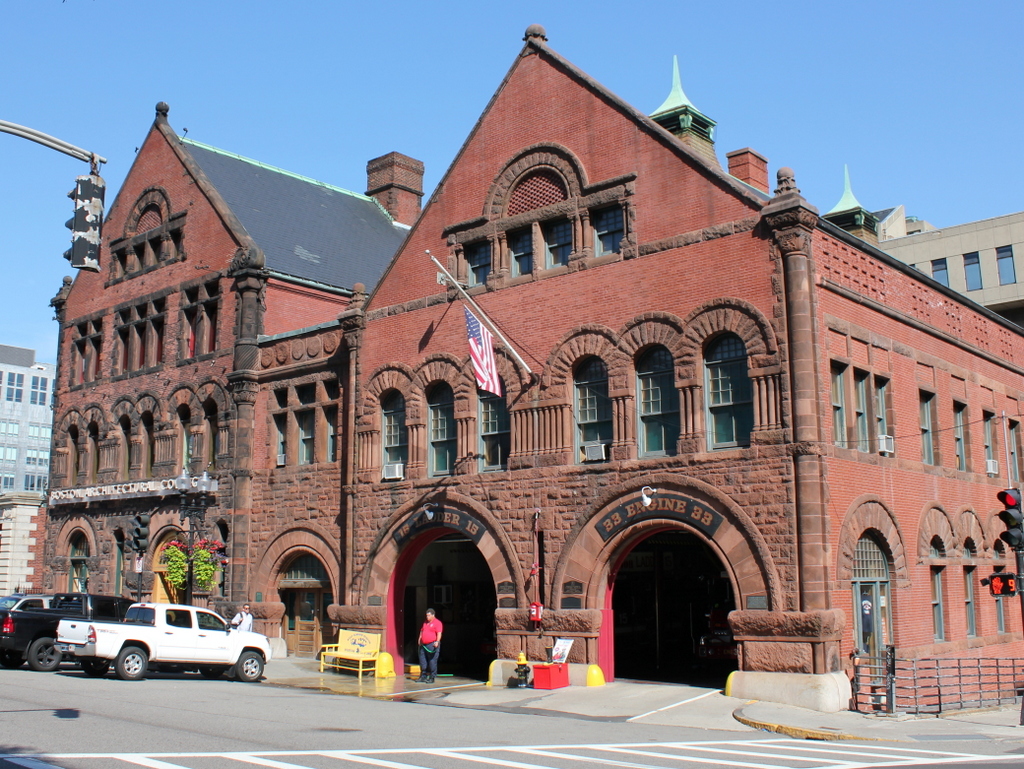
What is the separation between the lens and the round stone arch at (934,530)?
23.6 metres

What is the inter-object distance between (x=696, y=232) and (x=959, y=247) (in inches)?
1544

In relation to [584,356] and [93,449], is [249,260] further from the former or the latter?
[584,356]

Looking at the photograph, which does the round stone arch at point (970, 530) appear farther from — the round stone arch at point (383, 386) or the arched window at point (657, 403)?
the round stone arch at point (383, 386)

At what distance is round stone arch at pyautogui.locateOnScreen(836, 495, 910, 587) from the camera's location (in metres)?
20.2

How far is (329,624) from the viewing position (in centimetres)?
Result: 2928

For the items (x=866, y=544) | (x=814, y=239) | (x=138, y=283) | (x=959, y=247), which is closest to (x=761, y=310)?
(x=814, y=239)

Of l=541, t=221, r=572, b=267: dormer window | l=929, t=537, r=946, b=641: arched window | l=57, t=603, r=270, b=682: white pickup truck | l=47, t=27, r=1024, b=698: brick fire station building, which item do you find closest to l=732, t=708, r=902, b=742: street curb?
l=47, t=27, r=1024, b=698: brick fire station building

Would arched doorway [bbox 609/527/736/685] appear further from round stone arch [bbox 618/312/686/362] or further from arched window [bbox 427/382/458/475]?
round stone arch [bbox 618/312/686/362]

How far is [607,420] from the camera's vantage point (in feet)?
75.7

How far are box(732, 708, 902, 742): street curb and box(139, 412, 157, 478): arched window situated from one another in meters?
23.8

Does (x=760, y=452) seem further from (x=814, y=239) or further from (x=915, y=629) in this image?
(x=915, y=629)

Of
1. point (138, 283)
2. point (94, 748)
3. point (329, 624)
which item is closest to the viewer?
point (94, 748)

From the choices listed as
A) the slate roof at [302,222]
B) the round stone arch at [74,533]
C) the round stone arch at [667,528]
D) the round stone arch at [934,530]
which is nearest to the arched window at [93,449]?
the round stone arch at [74,533]

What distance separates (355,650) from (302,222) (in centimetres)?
1699
